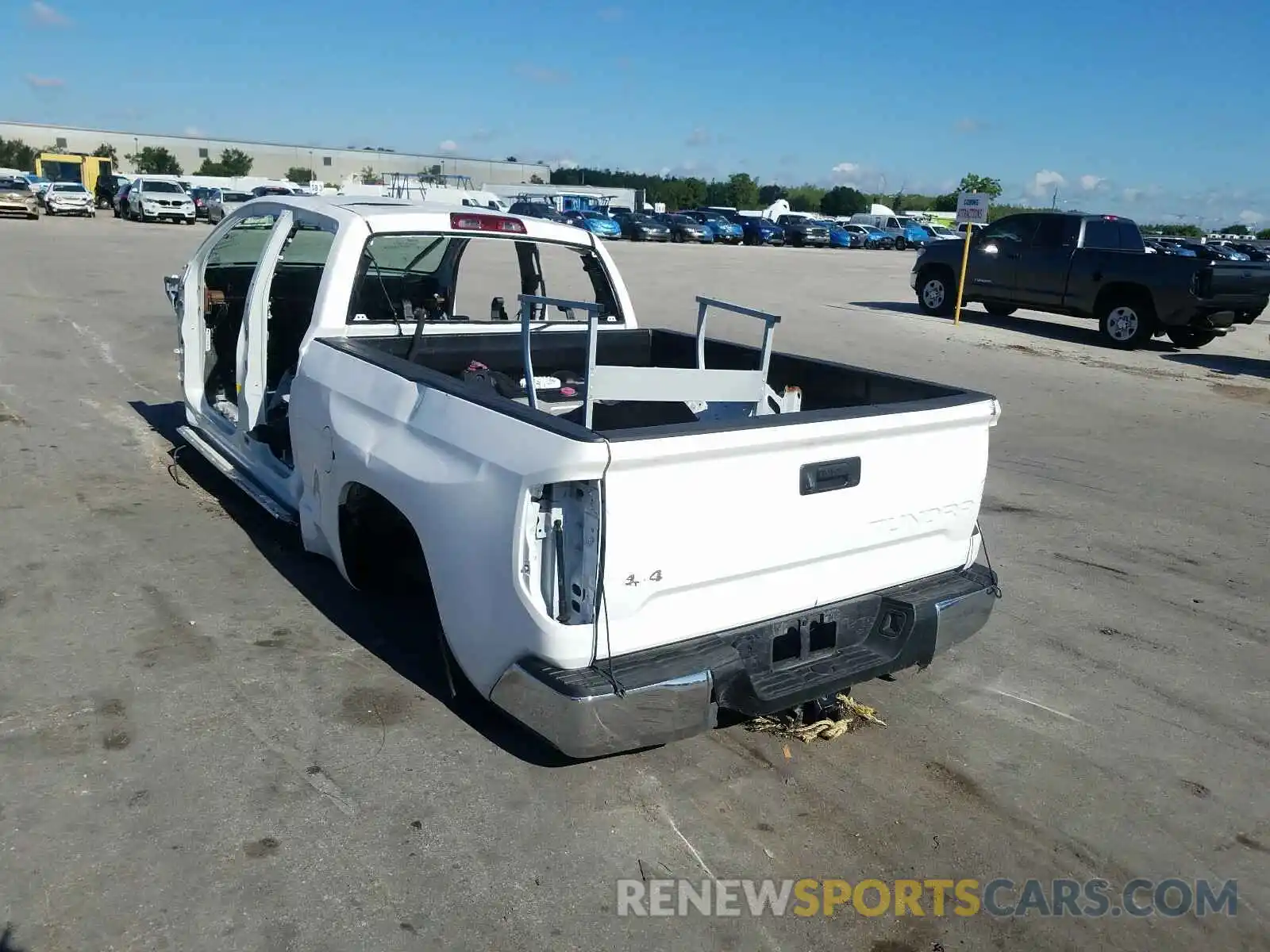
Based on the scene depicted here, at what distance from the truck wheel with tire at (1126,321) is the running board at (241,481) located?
45.7 ft

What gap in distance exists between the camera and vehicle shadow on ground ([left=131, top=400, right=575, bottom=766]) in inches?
151

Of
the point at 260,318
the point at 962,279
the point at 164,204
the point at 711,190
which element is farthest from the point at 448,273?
the point at 711,190

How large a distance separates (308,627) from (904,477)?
266 centimetres

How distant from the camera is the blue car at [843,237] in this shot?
51.7m

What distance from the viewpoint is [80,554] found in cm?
532

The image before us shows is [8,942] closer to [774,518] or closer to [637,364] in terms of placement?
[774,518]

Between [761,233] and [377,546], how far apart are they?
48.4 m

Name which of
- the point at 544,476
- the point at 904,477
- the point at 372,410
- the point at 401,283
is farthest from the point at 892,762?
the point at 401,283

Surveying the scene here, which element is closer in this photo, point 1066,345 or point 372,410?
point 372,410

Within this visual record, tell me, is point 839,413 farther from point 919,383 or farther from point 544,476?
point 544,476

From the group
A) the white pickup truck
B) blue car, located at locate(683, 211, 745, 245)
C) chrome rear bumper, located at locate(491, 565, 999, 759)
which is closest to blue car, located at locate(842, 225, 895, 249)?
blue car, located at locate(683, 211, 745, 245)

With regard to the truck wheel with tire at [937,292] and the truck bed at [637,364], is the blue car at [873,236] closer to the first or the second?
the truck wheel with tire at [937,292]

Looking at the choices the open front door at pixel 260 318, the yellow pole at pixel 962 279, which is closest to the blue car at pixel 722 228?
the yellow pole at pixel 962 279

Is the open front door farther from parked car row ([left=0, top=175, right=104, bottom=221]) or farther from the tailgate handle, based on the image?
parked car row ([left=0, top=175, right=104, bottom=221])
